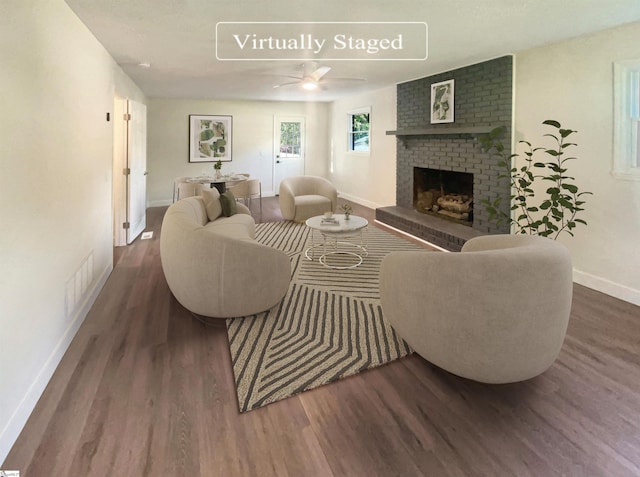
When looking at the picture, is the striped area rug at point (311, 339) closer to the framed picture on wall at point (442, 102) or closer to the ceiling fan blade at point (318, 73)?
the ceiling fan blade at point (318, 73)

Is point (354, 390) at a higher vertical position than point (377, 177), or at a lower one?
lower

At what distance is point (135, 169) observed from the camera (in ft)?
17.2

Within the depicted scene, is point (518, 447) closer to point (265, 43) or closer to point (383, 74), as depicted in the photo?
point (265, 43)

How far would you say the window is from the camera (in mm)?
7785

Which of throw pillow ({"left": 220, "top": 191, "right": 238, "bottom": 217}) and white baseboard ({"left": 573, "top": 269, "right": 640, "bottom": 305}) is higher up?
throw pillow ({"left": 220, "top": 191, "right": 238, "bottom": 217})

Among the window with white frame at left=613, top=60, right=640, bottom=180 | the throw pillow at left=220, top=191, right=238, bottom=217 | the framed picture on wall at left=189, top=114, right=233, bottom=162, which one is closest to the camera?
the window with white frame at left=613, top=60, right=640, bottom=180

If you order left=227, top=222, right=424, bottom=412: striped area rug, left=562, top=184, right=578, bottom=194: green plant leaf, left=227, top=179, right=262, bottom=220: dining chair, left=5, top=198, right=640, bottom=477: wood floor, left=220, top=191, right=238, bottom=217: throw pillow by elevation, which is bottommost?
left=5, top=198, right=640, bottom=477: wood floor

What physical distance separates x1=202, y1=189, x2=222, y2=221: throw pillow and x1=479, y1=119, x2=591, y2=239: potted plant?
3.20m

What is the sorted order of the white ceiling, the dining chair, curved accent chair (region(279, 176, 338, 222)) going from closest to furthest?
1. the white ceiling
2. curved accent chair (region(279, 176, 338, 222))
3. the dining chair

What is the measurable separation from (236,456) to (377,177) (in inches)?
250

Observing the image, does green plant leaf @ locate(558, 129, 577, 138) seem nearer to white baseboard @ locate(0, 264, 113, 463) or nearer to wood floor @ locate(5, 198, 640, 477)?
wood floor @ locate(5, 198, 640, 477)

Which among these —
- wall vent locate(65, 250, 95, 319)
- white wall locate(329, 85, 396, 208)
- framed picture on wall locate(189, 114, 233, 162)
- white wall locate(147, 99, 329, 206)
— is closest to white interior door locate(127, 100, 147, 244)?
wall vent locate(65, 250, 95, 319)

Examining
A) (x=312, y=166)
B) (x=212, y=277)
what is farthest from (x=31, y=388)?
(x=312, y=166)

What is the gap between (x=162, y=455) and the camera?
1.59 meters
